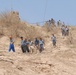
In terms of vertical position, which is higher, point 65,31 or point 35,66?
point 65,31

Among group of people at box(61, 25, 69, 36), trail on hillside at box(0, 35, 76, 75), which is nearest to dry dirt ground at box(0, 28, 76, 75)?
trail on hillside at box(0, 35, 76, 75)

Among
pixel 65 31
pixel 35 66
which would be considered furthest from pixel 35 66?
pixel 65 31

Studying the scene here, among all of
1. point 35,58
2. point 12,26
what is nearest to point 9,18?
point 12,26

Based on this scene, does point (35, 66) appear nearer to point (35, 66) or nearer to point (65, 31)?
point (35, 66)

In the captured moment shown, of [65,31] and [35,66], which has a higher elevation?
[65,31]

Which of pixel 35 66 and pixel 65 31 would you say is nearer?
pixel 35 66

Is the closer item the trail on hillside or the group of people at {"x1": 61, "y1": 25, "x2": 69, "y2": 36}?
the trail on hillside

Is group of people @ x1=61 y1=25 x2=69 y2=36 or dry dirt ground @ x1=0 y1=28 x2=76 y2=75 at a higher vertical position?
group of people @ x1=61 y1=25 x2=69 y2=36

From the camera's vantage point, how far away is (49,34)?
30391 millimetres

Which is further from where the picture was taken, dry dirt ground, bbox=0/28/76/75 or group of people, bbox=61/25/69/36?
group of people, bbox=61/25/69/36

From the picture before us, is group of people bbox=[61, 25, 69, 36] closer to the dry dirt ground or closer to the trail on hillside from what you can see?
the dry dirt ground

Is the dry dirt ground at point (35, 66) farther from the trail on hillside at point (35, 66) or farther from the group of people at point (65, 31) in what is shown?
the group of people at point (65, 31)

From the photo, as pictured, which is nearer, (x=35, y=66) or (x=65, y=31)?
(x=35, y=66)

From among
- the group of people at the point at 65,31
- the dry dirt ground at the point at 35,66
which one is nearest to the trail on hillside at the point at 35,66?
the dry dirt ground at the point at 35,66
